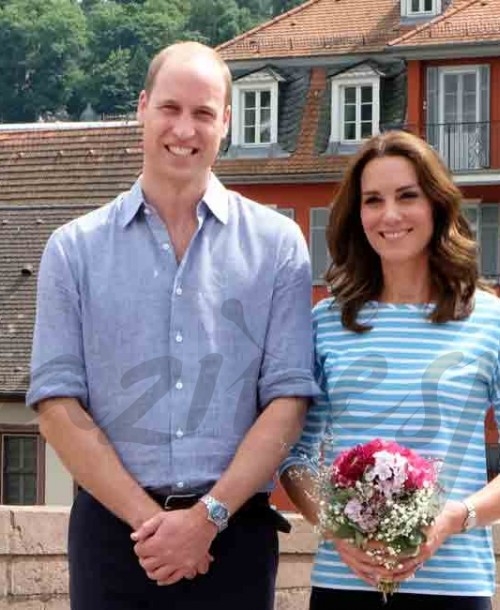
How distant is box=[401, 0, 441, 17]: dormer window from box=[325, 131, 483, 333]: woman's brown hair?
35848 mm

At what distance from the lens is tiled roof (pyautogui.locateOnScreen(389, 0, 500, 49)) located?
37.0m

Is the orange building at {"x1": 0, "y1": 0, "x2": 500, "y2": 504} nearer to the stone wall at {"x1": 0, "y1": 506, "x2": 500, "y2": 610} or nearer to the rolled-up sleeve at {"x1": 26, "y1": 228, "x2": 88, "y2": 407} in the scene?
the stone wall at {"x1": 0, "y1": 506, "x2": 500, "y2": 610}

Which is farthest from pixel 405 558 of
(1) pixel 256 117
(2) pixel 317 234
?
(1) pixel 256 117

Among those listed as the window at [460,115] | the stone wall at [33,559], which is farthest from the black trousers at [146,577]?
the window at [460,115]

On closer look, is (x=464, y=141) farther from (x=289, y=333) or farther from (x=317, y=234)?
(x=289, y=333)

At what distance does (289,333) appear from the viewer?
16.0 ft

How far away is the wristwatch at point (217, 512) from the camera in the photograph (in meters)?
4.67

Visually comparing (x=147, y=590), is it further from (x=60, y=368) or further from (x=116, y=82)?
(x=116, y=82)

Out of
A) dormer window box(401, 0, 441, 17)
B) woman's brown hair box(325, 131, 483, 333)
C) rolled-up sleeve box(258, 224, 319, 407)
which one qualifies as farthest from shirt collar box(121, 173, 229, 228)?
dormer window box(401, 0, 441, 17)

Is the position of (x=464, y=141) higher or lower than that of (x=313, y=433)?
higher

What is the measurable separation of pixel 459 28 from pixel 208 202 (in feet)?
108

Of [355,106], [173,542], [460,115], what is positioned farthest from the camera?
[355,106]

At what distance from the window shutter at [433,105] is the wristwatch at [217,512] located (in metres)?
31.9

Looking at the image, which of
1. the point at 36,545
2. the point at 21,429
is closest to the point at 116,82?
the point at 21,429
